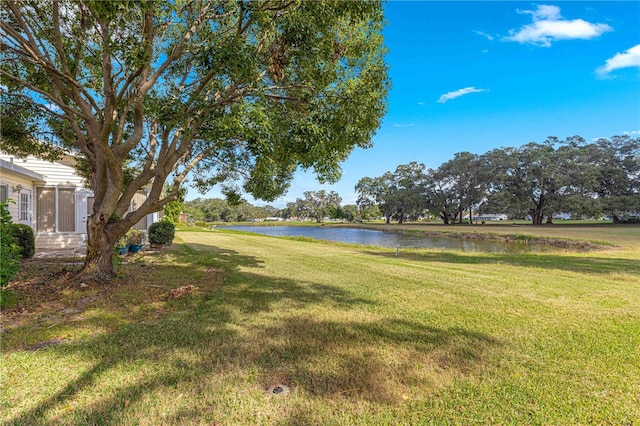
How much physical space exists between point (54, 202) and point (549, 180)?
52.1 meters

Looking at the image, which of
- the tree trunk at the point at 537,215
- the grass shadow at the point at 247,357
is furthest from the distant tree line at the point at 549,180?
the grass shadow at the point at 247,357

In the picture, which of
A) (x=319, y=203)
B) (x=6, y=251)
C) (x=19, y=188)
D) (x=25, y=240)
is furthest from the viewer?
(x=319, y=203)

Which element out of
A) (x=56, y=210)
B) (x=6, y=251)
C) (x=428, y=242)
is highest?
(x=56, y=210)

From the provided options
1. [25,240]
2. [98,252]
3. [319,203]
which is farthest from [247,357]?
[319,203]

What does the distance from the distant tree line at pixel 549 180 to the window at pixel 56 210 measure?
47.9 metres

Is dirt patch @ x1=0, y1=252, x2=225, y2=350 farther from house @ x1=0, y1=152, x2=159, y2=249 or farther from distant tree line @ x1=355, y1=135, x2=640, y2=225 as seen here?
distant tree line @ x1=355, y1=135, x2=640, y2=225

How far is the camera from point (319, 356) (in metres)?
3.09

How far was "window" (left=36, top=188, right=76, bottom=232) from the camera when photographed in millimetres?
11359

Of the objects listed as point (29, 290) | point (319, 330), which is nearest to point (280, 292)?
point (319, 330)

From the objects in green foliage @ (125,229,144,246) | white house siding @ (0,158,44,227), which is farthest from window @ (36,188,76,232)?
green foliage @ (125,229,144,246)

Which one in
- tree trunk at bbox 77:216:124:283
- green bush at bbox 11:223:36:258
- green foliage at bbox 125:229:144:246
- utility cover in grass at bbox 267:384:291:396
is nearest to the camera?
utility cover in grass at bbox 267:384:291:396

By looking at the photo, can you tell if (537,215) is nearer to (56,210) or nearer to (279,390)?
(279,390)

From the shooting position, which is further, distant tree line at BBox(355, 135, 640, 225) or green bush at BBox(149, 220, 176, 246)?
distant tree line at BBox(355, 135, 640, 225)

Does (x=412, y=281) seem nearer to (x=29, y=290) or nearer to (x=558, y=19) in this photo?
(x=29, y=290)
